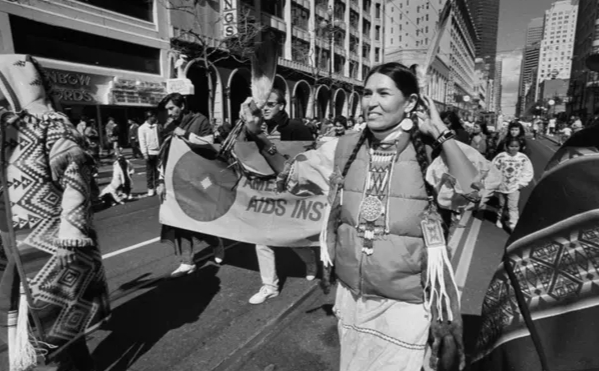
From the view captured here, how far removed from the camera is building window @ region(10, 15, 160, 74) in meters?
15.7

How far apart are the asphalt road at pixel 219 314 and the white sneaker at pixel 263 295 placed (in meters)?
0.08

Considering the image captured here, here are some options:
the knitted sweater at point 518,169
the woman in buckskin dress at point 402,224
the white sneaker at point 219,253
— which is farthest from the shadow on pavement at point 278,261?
the knitted sweater at point 518,169

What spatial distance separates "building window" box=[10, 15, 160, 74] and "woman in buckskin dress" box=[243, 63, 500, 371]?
18.3m

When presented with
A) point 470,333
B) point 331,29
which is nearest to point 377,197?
point 470,333

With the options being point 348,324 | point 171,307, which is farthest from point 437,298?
point 171,307

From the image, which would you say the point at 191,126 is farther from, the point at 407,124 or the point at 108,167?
the point at 108,167

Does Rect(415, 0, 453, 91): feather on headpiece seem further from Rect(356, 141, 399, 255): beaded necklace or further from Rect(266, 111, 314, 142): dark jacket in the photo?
Rect(266, 111, 314, 142): dark jacket

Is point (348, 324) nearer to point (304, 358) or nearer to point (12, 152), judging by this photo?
point (304, 358)

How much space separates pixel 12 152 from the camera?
6.91ft

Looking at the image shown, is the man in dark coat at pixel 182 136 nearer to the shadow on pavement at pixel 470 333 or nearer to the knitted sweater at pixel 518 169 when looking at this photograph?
the shadow on pavement at pixel 470 333

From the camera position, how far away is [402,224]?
177 centimetres

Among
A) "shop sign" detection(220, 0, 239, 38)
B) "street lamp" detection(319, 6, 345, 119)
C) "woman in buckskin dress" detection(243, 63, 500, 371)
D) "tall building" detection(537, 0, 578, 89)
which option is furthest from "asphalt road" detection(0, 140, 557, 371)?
"street lamp" detection(319, 6, 345, 119)

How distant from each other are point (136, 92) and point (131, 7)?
4.76 metres

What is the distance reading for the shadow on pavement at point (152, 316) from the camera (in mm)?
2967
